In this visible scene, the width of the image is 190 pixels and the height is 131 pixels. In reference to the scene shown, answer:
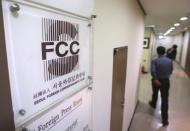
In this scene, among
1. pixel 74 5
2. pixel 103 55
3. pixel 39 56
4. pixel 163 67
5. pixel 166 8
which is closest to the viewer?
pixel 39 56

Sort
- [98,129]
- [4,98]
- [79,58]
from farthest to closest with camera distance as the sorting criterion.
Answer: [98,129], [79,58], [4,98]

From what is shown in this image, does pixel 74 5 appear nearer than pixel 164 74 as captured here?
Yes

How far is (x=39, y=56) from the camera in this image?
581mm

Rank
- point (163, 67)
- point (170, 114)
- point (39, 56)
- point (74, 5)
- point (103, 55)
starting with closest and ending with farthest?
1. point (39, 56)
2. point (74, 5)
3. point (103, 55)
4. point (163, 67)
5. point (170, 114)

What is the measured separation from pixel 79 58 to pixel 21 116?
46cm

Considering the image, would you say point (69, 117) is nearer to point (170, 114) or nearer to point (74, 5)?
point (74, 5)

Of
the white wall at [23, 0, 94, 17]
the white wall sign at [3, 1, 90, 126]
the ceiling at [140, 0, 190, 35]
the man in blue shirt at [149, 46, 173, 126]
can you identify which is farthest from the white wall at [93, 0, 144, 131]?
the man in blue shirt at [149, 46, 173, 126]

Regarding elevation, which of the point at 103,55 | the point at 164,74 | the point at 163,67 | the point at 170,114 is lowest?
the point at 170,114

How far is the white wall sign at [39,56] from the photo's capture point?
483 millimetres

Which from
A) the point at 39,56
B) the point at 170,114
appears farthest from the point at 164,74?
the point at 39,56

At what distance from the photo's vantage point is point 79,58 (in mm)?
868

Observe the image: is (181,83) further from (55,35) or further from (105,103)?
(55,35)

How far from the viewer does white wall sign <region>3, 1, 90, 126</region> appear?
1.58 ft

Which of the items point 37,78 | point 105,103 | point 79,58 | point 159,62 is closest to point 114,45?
point 105,103
